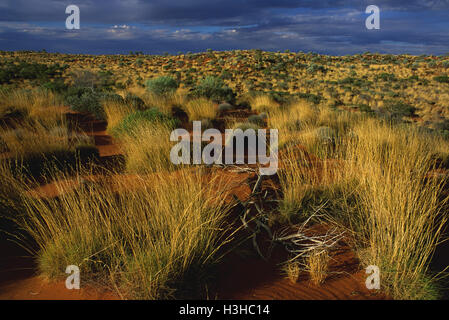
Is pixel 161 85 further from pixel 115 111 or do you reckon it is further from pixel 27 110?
pixel 27 110

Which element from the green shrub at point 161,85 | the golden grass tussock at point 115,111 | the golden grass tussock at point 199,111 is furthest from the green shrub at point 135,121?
the green shrub at point 161,85

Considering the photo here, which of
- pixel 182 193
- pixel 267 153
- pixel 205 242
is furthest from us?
pixel 267 153

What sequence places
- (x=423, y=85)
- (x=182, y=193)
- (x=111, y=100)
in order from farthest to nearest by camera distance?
(x=423, y=85)
(x=111, y=100)
(x=182, y=193)

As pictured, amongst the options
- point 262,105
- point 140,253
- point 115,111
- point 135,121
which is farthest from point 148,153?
point 262,105

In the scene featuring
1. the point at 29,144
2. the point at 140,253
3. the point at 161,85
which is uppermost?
the point at 161,85

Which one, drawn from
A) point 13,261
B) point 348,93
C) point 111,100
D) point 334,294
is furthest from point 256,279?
point 348,93

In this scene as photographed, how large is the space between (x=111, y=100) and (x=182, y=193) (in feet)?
27.7

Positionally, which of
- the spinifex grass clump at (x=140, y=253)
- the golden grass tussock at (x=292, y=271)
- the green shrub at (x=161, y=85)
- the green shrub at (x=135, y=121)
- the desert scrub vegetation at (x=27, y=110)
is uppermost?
the green shrub at (x=161, y=85)

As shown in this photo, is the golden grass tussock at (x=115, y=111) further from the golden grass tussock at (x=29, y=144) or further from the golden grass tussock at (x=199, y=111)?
the golden grass tussock at (x=29, y=144)

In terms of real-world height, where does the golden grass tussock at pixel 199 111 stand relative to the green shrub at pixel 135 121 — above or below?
above

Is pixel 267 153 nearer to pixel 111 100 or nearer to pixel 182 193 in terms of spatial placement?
pixel 182 193

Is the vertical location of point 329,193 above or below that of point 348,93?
below
